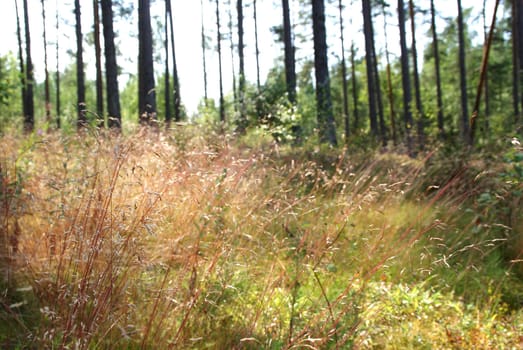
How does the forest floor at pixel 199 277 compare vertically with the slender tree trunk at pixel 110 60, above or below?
below

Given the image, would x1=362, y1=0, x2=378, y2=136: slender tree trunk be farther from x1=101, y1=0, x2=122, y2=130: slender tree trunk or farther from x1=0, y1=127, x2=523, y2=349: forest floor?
x1=0, y1=127, x2=523, y2=349: forest floor

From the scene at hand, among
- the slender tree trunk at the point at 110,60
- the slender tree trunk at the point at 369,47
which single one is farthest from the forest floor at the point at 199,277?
the slender tree trunk at the point at 369,47

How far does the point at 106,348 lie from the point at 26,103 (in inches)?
822

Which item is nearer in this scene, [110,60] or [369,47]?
[110,60]

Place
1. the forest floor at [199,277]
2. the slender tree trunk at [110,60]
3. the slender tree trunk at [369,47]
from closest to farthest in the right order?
the forest floor at [199,277]
the slender tree trunk at [110,60]
the slender tree trunk at [369,47]

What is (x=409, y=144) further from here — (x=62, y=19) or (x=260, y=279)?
(x=62, y=19)

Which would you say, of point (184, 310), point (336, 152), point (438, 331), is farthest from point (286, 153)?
point (184, 310)

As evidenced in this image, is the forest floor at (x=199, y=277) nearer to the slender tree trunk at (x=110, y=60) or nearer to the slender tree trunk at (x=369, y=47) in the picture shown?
the slender tree trunk at (x=110, y=60)

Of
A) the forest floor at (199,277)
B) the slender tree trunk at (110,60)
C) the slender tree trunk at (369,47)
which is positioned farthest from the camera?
the slender tree trunk at (369,47)

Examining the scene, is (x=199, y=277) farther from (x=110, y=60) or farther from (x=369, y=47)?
(x=369, y=47)

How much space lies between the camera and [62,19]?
20.8 m

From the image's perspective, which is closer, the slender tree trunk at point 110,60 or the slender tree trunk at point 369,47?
the slender tree trunk at point 110,60

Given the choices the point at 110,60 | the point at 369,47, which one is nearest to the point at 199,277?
the point at 110,60

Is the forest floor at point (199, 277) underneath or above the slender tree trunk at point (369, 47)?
underneath
